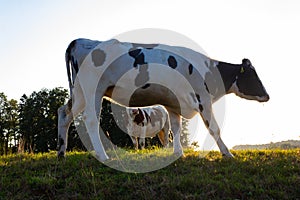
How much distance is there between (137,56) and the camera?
28.2 feet

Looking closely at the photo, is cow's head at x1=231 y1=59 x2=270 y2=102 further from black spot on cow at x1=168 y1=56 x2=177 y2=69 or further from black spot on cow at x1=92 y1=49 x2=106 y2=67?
black spot on cow at x1=92 y1=49 x2=106 y2=67

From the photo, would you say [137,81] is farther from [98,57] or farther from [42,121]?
[42,121]

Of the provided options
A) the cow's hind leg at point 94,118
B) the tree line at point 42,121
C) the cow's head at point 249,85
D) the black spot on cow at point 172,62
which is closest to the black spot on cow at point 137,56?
the black spot on cow at point 172,62

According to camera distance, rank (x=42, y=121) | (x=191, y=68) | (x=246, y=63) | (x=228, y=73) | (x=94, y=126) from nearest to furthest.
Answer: (x=94, y=126) < (x=191, y=68) < (x=228, y=73) < (x=246, y=63) < (x=42, y=121)

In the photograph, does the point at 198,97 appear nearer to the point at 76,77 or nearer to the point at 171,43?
the point at 171,43

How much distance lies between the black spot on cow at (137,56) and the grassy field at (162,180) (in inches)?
93.2

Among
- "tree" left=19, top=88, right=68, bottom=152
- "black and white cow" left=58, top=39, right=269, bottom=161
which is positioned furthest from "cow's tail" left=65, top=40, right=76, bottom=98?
"tree" left=19, top=88, right=68, bottom=152

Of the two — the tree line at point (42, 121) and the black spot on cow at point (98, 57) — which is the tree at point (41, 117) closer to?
the tree line at point (42, 121)

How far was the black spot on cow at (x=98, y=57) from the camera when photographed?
27.6 ft

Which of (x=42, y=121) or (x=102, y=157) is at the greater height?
(x=102, y=157)

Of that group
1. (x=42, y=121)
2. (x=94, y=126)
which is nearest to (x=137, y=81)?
(x=94, y=126)

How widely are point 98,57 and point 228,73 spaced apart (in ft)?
12.0

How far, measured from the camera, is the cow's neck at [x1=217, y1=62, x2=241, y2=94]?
10.0 metres

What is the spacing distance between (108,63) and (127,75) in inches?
19.7
